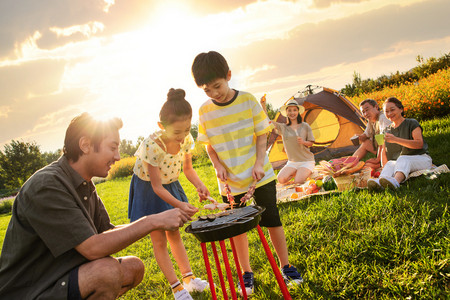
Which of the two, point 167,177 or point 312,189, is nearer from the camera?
point 167,177

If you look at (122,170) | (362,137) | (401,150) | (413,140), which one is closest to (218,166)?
(413,140)

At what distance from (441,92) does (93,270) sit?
401 inches

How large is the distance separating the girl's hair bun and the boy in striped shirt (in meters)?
0.22

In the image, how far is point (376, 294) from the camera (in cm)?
225

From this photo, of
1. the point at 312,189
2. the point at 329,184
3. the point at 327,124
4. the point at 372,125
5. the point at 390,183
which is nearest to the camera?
the point at 390,183

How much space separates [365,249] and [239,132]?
1445 millimetres

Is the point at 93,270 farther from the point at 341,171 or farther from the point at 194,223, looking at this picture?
the point at 341,171

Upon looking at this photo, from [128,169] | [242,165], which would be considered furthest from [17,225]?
[128,169]

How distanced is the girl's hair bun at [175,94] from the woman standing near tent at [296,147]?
3.74 meters

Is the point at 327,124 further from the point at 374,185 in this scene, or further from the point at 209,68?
the point at 209,68

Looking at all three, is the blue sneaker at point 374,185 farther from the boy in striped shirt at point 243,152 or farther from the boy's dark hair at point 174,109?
the boy's dark hair at point 174,109

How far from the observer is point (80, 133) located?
1.92 metres

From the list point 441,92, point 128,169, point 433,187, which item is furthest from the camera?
point 128,169

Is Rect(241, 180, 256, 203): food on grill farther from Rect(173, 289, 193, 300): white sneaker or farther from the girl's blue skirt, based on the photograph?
Rect(173, 289, 193, 300): white sneaker
